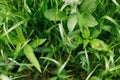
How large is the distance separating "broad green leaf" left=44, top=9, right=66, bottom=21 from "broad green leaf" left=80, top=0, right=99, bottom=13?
123 mm

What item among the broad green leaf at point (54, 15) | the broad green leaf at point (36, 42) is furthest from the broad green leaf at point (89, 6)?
the broad green leaf at point (36, 42)

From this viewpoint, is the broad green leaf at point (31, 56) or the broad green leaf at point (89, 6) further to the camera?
the broad green leaf at point (89, 6)

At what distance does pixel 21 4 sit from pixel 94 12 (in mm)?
426

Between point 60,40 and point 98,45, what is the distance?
0.22 meters

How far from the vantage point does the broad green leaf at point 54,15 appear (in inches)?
81.1

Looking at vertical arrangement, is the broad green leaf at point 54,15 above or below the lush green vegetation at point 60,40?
above

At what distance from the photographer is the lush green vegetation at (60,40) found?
2.04 m

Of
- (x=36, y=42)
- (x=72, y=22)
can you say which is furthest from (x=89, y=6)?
(x=36, y=42)

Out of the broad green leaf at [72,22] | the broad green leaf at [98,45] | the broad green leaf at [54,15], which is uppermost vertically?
the broad green leaf at [54,15]

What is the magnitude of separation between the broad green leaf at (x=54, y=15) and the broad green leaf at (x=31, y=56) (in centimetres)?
20

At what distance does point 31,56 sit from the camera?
2014 mm

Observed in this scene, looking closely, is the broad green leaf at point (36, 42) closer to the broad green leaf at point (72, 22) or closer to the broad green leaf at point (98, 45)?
the broad green leaf at point (72, 22)

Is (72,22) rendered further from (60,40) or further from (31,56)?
(31,56)

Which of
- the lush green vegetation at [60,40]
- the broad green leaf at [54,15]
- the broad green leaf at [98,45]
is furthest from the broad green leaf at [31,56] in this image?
the broad green leaf at [98,45]
